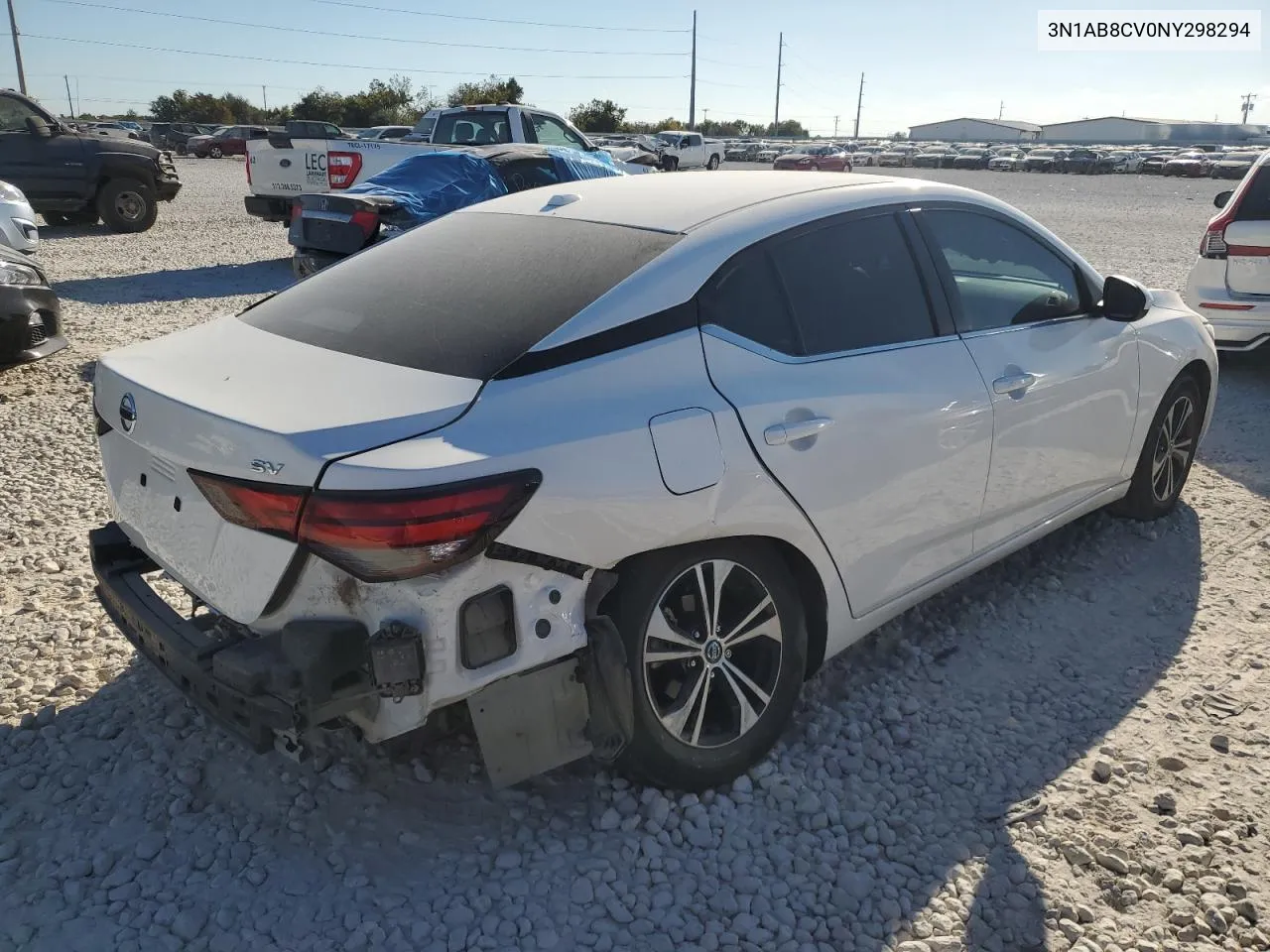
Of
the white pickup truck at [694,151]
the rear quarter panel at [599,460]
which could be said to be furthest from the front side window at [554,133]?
the white pickup truck at [694,151]

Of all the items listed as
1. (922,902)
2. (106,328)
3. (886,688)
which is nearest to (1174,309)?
(886,688)

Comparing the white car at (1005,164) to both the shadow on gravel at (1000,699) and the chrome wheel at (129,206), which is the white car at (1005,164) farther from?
the shadow on gravel at (1000,699)

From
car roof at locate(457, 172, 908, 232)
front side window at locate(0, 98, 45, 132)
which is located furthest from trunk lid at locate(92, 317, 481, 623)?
front side window at locate(0, 98, 45, 132)

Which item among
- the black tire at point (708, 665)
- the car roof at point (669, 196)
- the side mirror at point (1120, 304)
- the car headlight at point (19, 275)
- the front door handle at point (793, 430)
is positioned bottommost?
the black tire at point (708, 665)

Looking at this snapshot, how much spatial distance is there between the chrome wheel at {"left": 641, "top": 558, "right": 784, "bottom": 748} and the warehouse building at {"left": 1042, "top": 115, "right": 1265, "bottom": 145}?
114115 millimetres

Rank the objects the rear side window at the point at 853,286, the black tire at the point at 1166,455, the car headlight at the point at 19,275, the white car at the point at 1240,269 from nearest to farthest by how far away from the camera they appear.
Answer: the rear side window at the point at 853,286 < the black tire at the point at 1166,455 < the car headlight at the point at 19,275 < the white car at the point at 1240,269

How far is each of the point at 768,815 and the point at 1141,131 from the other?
131041 mm

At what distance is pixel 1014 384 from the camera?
11.6ft

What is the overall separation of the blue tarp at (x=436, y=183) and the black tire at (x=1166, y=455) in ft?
19.4

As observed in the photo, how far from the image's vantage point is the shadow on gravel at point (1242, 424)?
571 centimetres

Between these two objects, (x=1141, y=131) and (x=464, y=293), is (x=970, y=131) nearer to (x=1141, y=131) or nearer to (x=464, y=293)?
(x=1141, y=131)

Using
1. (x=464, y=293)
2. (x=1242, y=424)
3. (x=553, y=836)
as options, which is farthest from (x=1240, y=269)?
(x=553, y=836)

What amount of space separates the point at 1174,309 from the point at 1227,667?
184cm

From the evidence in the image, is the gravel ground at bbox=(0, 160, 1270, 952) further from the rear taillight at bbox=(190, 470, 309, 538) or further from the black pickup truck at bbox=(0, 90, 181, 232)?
the black pickup truck at bbox=(0, 90, 181, 232)
